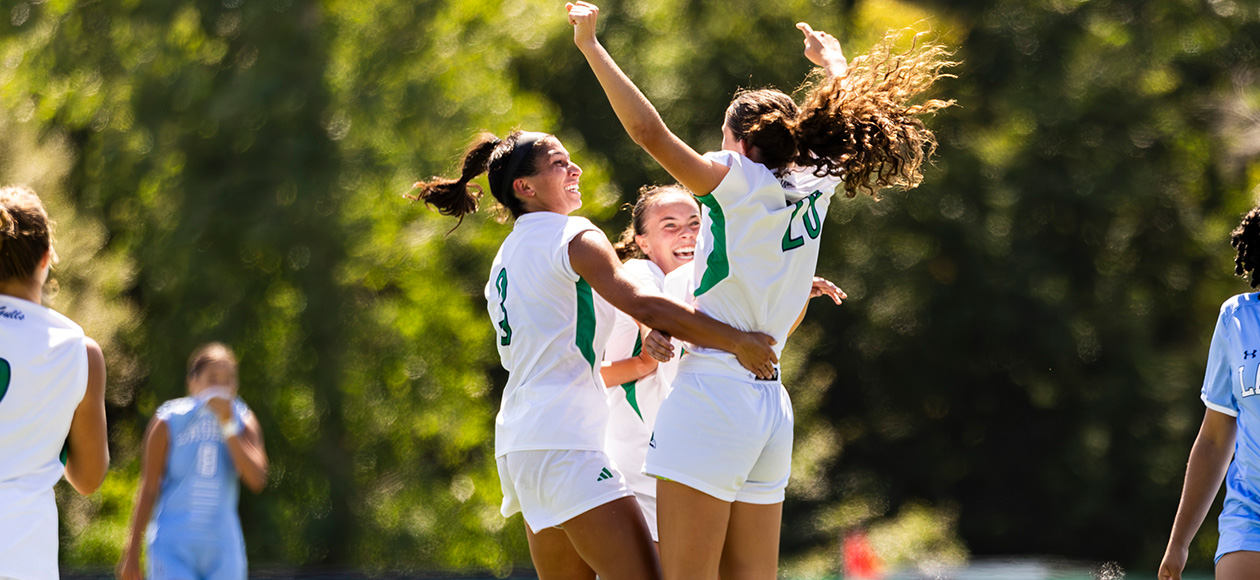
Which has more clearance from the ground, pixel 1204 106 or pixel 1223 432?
pixel 1223 432

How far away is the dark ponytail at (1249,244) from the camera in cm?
389

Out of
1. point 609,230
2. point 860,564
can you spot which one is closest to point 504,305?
point 860,564

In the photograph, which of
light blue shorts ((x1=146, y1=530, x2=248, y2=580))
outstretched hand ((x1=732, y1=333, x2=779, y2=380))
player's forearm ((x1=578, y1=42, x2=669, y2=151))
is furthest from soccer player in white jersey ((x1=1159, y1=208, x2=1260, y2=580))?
light blue shorts ((x1=146, y1=530, x2=248, y2=580))

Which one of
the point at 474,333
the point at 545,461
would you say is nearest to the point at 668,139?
the point at 545,461

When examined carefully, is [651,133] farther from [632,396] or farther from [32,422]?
[32,422]

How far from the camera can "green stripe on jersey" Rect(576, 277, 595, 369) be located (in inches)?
145

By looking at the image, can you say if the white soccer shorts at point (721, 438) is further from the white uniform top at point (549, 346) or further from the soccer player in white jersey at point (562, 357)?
the white uniform top at point (549, 346)

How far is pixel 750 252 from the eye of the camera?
351 cm

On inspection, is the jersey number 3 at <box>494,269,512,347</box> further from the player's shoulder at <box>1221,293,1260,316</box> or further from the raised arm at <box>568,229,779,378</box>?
the player's shoulder at <box>1221,293,1260,316</box>

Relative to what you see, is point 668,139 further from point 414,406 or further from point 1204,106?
point 1204,106

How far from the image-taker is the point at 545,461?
358 centimetres

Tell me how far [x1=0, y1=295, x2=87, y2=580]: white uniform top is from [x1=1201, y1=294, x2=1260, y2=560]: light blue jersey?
3.12 meters

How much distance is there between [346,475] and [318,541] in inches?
31.3

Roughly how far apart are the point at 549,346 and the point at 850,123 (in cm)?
107
